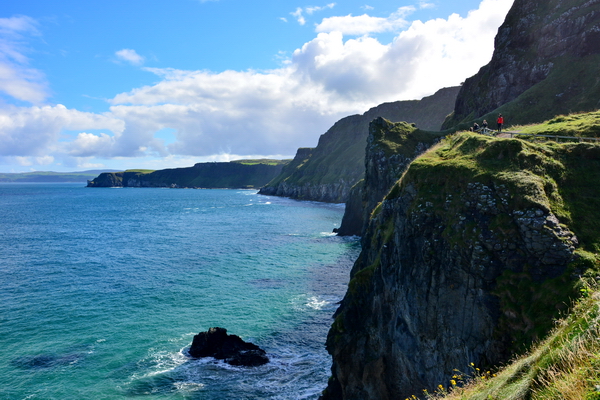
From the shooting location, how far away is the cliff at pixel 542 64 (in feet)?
179

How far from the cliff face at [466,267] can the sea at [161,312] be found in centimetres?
788

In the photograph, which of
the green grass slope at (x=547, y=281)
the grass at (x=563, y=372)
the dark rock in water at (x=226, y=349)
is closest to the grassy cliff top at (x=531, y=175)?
the green grass slope at (x=547, y=281)

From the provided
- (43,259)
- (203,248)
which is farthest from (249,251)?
(43,259)

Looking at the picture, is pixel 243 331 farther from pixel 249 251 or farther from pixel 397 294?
pixel 249 251

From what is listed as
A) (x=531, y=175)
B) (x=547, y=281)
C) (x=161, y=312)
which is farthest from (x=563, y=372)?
(x=161, y=312)

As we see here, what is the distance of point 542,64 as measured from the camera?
63344mm

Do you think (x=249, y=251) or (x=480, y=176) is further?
(x=249, y=251)

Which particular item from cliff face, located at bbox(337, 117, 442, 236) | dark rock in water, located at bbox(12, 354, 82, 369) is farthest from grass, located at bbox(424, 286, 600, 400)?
cliff face, located at bbox(337, 117, 442, 236)

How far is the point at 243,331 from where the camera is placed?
38.0 meters

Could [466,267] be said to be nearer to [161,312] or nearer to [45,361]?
[161,312]

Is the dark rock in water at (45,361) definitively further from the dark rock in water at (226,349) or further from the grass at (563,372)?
the grass at (563,372)

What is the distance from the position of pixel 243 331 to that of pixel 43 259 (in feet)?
150

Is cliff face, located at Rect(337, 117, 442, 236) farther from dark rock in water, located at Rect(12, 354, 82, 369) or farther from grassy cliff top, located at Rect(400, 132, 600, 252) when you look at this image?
dark rock in water, located at Rect(12, 354, 82, 369)

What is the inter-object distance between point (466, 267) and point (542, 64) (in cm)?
6040
